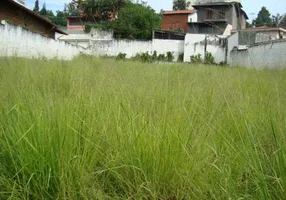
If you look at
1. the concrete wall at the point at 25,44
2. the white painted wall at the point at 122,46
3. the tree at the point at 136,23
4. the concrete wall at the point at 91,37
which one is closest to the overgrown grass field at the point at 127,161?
the concrete wall at the point at 25,44

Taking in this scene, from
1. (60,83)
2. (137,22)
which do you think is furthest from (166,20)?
(60,83)

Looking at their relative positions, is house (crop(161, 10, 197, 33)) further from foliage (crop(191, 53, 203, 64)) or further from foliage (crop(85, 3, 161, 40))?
foliage (crop(191, 53, 203, 64))

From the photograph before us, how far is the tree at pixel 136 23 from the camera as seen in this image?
74.6ft

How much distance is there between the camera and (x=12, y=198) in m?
1.13

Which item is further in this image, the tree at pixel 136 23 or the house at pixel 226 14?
the tree at pixel 136 23

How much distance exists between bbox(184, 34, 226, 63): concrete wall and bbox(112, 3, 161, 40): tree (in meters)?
5.23

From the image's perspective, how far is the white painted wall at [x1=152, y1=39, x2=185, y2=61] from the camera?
69.3 ft

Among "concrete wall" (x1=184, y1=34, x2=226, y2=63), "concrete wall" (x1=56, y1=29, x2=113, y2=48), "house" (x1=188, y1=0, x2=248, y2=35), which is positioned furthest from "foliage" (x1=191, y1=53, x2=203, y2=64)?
"concrete wall" (x1=56, y1=29, x2=113, y2=48)

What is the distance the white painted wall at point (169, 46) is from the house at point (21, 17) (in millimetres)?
8222

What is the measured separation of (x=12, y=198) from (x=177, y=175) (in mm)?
741

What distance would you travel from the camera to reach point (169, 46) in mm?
21625

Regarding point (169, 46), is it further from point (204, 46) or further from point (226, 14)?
point (226, 14)

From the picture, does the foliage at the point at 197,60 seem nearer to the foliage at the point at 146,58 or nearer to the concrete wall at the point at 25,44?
the foliage at the point at 146,58

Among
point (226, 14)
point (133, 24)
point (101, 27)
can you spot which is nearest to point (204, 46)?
point (133, 24)
